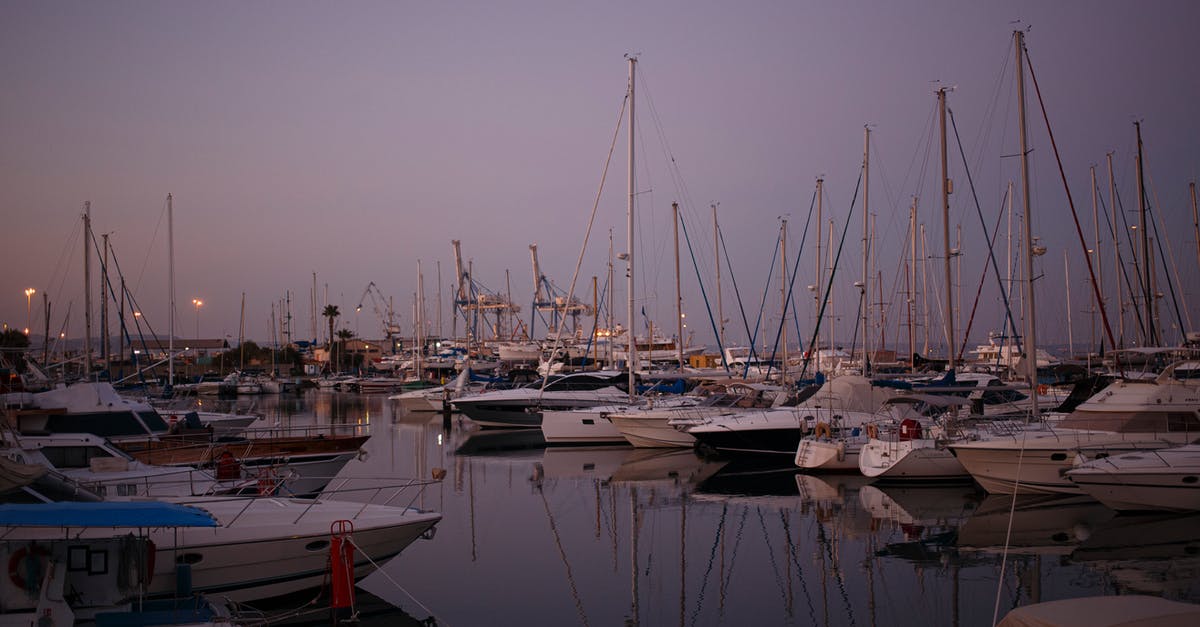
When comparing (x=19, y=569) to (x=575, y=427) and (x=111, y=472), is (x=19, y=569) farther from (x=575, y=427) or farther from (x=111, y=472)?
(x=575, y=427)

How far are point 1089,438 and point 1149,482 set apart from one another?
2903mm

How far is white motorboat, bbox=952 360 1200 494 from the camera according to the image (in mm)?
19797

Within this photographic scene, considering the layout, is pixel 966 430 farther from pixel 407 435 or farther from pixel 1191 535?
pixel 407 435

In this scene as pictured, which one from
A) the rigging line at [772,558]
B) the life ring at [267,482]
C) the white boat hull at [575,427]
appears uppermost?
the life ring at [267,482]

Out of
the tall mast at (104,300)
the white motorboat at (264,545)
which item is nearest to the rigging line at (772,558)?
the white motorboat at (264,545)

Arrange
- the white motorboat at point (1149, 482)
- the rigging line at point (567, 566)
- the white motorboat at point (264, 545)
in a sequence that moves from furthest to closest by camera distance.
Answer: the white motorboat at point (1149, 482) < the rigging line at point (567, 566) < the white motorboat at point (264, 545)

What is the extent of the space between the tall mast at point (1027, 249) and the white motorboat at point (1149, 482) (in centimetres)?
564

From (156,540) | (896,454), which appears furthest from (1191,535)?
(156,540)

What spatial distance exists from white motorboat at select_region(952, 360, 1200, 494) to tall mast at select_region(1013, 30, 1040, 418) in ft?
7.90

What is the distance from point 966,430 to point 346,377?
75249 mm

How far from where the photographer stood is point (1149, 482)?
55.8 feet

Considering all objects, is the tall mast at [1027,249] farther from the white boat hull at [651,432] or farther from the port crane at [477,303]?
the port crane at [477,303]

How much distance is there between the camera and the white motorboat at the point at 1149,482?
17.0 meters

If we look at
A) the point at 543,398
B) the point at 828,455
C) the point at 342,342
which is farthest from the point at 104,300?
the point at 342,342
